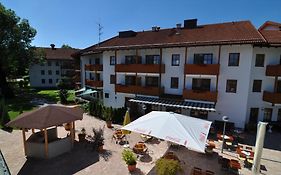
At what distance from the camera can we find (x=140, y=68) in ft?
79.9

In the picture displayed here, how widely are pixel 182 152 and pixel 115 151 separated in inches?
214

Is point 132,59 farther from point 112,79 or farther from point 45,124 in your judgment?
point 45,124

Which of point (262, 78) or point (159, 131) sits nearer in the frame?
point (159, 131)

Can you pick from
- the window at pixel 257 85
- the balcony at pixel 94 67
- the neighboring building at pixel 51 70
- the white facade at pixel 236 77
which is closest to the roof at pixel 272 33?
the white facade at pixel 236 77

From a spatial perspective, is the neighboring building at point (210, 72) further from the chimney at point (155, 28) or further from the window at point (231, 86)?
the chimney at point (155, 28)

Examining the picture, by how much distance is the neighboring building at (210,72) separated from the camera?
1908 centimetres

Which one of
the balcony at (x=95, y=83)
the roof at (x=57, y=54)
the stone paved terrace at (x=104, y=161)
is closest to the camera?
the stone paved terrace at (x=104, y=161)

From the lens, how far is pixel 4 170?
3488mm

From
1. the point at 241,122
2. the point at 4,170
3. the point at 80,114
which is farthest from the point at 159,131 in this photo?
the point at 241,122

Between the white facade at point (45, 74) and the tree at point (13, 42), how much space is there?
18.0m

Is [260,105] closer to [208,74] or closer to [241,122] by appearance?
[241,122]

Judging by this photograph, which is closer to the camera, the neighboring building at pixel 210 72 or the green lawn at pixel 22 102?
the neighboring building at pixel 210 72

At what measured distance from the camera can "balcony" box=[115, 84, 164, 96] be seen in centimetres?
2341

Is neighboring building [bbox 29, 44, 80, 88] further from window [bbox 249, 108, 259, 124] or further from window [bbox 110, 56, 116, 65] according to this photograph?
window [bbox 249, 108, 259, 124]
